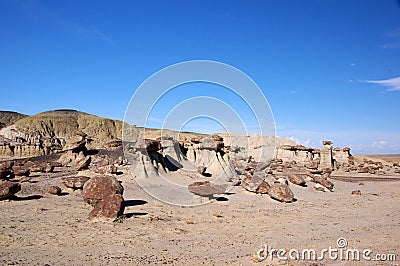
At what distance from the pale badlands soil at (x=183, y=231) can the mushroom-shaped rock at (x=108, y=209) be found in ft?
1.13

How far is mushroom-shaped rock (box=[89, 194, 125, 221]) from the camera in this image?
1127cm

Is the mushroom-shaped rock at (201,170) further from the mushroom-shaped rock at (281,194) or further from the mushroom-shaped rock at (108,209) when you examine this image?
the mushroom-shaped rock at (108,209)

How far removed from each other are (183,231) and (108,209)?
9.40 ft

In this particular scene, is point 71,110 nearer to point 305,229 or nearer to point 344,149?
point 344,149

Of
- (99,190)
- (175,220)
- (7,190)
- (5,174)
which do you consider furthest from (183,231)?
(5,174)

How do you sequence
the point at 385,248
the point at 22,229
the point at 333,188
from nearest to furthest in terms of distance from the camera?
the point at 385,248
the point at 22,229
the point at 333,188

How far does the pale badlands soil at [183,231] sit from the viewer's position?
785 cm

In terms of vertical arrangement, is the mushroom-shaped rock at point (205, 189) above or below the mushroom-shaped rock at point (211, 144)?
below

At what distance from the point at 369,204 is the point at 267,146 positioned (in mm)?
45874

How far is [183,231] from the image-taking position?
10.7m

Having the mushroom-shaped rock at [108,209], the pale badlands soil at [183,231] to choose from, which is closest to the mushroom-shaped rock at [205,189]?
the pale badlands soil at [183,231]

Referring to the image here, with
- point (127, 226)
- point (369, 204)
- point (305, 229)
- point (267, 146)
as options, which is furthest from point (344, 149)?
point (127, 226)

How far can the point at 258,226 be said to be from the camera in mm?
11703

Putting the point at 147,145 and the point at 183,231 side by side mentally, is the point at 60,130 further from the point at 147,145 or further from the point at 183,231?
the point at 183,231
